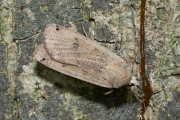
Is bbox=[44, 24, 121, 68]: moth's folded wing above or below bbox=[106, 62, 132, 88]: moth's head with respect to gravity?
above

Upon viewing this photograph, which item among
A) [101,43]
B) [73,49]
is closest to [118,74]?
[101,43]

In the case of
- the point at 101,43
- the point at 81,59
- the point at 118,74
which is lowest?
the point at 118,74

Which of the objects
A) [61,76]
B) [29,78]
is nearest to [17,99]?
[29,78]

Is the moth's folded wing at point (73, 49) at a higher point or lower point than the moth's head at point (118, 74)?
higher

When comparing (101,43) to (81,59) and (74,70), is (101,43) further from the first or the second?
(74,70)
